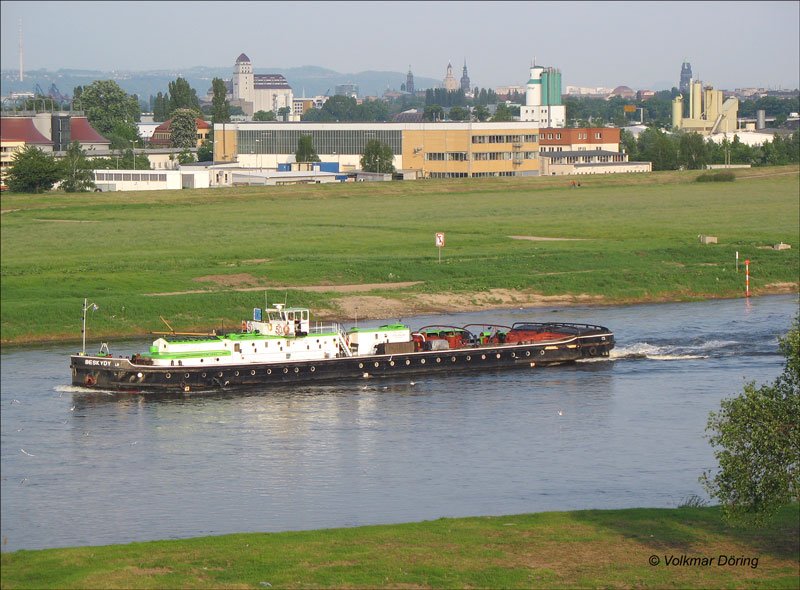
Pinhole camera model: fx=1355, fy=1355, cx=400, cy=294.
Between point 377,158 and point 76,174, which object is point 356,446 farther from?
point 377,158

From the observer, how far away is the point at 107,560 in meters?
34.3

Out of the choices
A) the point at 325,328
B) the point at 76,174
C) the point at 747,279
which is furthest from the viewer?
the point at 76,174

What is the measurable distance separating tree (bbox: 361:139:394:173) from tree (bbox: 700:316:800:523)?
143488mm

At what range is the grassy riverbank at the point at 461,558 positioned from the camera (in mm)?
33031

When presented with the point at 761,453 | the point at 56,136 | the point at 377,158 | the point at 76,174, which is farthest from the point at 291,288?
the point at 377,158

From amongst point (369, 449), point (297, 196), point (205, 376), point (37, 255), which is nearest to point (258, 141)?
point (297, 196)

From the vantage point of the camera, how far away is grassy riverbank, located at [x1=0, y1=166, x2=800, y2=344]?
266 feet

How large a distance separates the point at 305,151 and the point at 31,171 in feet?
170

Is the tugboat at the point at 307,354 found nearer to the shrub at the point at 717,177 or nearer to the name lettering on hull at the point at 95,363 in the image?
the name lettering on hull at the point at 95,363

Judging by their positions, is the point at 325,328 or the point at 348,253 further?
the point at 348,253

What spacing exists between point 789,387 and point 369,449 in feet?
58.8

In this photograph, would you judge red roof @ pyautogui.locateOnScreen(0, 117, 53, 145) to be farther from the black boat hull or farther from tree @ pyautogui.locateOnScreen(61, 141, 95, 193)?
the black boat hull

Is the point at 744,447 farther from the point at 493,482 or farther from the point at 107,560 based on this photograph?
the point at 107,560

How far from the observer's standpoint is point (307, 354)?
6725cm
